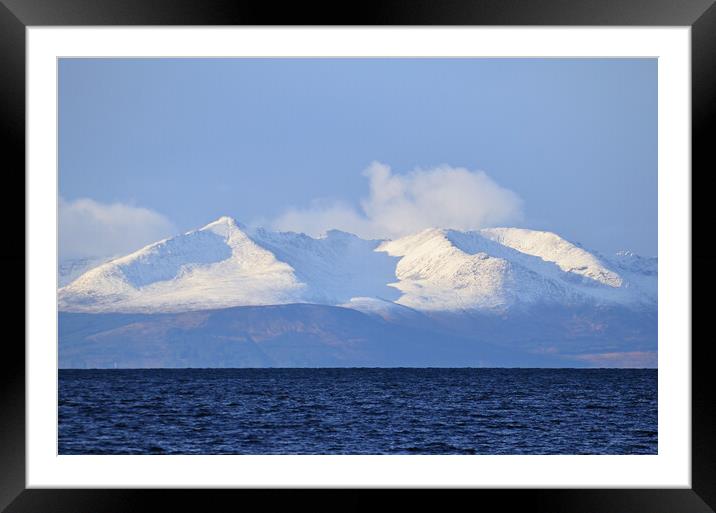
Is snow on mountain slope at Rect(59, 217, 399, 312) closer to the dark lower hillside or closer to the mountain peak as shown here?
the mountain peak

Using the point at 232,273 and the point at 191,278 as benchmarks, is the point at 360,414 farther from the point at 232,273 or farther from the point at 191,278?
the point at 191,278

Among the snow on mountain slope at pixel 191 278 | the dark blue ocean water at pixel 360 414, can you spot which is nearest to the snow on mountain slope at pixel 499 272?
the dark blue ocean water at pixel 360 414

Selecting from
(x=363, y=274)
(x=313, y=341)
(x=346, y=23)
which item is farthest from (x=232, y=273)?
(x=346, y=23)

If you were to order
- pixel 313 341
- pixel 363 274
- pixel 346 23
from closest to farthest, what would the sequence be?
pixel 346 23, pixel 313 341, pixel 363 274

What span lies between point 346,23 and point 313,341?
3386 cm

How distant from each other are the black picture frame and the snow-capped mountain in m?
31.1

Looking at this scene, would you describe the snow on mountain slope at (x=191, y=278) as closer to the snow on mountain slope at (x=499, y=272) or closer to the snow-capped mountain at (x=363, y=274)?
the snow-capped mountain at (x=363, y=274)

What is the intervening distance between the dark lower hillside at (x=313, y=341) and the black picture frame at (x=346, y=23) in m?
32.8

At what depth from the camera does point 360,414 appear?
22781mm

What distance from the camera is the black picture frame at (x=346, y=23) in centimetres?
318

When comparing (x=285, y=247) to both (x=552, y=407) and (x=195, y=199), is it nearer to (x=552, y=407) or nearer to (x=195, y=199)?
(x=195, y=199)

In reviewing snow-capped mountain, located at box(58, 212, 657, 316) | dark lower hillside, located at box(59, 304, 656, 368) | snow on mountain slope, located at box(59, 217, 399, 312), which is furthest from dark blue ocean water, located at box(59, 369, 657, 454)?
snow on mountain slope, located at box(59, 217, 399, 312)

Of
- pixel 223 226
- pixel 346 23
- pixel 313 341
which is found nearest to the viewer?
pixel 346 23

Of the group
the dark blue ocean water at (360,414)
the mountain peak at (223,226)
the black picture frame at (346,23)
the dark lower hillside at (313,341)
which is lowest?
the dark blue ocean water at (360,414)
